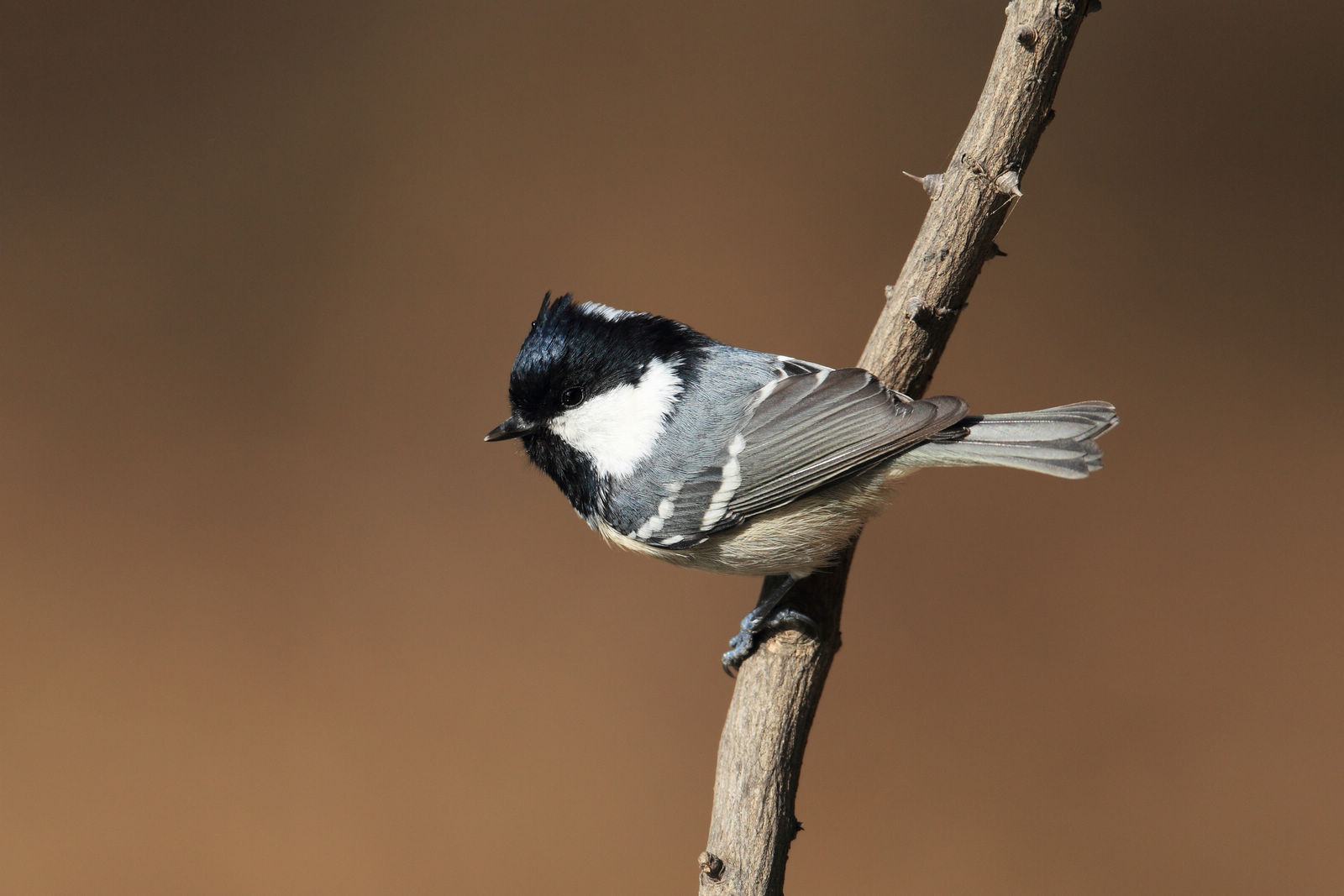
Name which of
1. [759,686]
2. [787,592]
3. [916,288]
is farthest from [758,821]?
[916,288]

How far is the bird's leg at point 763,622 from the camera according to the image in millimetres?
1005

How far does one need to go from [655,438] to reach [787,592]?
233 millimetres

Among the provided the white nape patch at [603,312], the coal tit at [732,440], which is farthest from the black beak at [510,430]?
the white nape patch at [603,312]

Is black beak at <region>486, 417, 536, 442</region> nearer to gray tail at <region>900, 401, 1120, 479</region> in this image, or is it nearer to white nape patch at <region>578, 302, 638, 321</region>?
white nape patch at <region>578, 302, 638, 321</region>

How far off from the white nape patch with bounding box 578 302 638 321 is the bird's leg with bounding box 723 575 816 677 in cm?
35

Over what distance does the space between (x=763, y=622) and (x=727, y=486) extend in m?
0.15

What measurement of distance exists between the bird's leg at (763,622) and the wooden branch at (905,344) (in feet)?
0.04

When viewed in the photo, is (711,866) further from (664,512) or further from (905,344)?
(905,344)

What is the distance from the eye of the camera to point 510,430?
960 mm

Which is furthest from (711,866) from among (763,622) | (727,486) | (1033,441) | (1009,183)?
(1009,183)

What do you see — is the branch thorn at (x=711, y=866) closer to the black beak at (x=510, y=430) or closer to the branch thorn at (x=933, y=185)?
the black beak at (x=510, y=430)

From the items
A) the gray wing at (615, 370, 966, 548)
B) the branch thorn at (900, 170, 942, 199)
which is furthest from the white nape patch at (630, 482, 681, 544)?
the branch thorn at (900, 170, 942, 199)

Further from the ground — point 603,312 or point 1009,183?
point 1009,183

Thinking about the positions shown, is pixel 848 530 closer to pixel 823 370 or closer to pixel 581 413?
pixel 823 370
